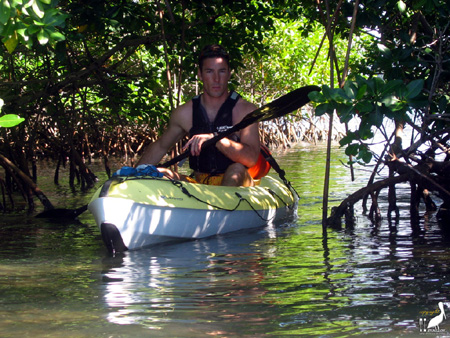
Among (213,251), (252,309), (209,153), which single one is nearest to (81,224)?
(209,153)

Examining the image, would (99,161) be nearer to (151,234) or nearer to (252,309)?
(151,234)

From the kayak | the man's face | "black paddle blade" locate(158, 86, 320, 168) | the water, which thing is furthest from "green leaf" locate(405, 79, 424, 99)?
the man's face

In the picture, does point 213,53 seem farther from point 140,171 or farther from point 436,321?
point 436,321

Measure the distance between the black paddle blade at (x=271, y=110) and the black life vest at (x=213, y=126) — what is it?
0.75ft

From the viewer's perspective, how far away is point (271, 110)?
5.38 meters

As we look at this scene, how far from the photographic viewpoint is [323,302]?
3.23 m

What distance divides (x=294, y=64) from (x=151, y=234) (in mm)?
14560

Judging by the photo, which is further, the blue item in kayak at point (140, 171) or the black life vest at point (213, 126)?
the black life vest at point (213, 126)

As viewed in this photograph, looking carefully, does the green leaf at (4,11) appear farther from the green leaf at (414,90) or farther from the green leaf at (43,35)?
the green leaf at (414,90)

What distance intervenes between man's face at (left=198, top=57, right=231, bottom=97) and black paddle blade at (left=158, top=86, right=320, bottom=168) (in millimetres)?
384

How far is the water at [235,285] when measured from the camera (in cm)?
291

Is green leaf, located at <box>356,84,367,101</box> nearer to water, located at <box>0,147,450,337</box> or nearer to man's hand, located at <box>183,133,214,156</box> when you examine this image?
water, located at <box>0,147,450,337</box>

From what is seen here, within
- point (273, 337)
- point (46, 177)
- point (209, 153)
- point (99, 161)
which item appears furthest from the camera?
point (99, 161)

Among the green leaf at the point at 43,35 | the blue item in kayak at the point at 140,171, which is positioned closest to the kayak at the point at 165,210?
the blue item in kayak at the point at 140,171
